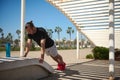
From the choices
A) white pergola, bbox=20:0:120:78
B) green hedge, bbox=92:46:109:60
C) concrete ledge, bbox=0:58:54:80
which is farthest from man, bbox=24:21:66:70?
green hedge, bbox=92:46:109:60

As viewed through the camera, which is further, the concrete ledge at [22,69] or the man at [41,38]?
the man at [41,38]

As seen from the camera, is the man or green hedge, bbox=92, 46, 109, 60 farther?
green hedge, bbox=92, 46, 109, 60

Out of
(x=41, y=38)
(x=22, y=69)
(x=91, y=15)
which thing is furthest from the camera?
(x=91, y=15)

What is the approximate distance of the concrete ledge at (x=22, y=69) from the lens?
219 inches

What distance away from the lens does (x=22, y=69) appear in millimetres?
6242

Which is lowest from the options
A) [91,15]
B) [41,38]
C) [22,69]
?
[22,69]

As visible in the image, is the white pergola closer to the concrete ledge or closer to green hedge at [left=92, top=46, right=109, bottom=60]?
green hedge at [left=92, top=46, right=109, bottom=60]

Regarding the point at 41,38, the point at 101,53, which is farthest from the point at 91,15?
the point at 41,38

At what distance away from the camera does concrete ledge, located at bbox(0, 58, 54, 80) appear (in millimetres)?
5559

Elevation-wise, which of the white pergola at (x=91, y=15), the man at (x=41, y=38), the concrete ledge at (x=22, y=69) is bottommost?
the concrete ledge at (x=22, y=69)

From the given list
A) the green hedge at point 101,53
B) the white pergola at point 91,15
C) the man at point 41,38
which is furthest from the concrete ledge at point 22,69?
the green hedge at point 101,53

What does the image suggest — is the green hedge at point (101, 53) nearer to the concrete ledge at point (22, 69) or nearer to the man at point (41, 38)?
the man at point (41, 38)

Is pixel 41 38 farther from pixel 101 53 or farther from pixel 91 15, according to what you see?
pixel 101 53

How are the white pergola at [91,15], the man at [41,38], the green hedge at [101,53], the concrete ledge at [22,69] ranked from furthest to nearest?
the green hedge at [101,53]
the white pergola at [91,15]
the man at [41,38]
the concrete ledge at [22,69]
